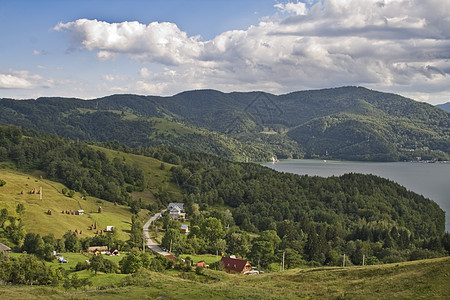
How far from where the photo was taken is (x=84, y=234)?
64875mm

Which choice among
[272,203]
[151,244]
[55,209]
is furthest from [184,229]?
[272,203]

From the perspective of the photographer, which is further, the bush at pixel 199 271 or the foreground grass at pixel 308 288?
the bush at pixel 199 271

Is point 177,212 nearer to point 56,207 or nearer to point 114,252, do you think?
point 56,207

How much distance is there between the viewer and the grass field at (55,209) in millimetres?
63344

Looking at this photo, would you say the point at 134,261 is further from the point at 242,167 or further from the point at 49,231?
the point at 242,167

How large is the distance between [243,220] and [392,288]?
236 ft

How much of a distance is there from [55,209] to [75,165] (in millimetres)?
38269

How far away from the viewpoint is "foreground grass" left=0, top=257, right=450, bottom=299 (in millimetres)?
25978

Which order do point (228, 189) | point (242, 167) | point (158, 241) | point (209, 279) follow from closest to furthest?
point (209, 279)
point (158, 241)
point (228, 189)
point (242, 167)

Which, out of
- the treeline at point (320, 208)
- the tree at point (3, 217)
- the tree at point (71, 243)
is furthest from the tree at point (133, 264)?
the treeline at point (320, 208)

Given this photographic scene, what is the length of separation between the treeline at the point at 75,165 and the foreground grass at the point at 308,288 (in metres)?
69.2

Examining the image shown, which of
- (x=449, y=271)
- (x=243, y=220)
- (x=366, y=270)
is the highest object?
(x=449, y=271)

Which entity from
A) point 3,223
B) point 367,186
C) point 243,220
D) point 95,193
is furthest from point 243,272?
point 367,186

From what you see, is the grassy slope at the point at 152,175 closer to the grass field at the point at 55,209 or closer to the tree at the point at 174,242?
the grass field at the point at 55,209
